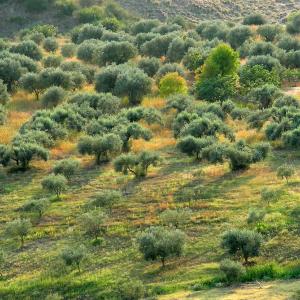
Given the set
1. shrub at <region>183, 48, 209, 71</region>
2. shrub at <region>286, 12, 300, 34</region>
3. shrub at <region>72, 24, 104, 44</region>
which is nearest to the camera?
shrub at <region>183, 48, 209, 71</region>

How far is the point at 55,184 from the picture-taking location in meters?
45.7

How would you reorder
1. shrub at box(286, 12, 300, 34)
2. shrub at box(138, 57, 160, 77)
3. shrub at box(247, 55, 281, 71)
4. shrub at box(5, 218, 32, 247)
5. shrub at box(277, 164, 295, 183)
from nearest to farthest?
shrub at box(5, 218, 32, 247), shrub at box(277, 164, 295, 183), shrub at box(247, 55, 281, 71), shrub at box(138, 57, 160, 77), shrub at box(286, 12, 300, 34)

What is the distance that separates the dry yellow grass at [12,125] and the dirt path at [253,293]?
110 ft

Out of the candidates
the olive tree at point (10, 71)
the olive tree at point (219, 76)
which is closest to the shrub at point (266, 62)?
the olive tree at point (219, 76)

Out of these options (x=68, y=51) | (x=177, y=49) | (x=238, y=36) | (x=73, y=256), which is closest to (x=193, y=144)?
(x=73, y=256)

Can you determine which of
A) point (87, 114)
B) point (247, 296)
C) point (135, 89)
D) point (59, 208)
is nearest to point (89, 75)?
point (135, 89)

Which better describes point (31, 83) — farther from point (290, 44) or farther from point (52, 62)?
point (290, 44)

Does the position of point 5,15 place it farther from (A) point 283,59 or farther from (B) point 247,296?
(B) point 247,296

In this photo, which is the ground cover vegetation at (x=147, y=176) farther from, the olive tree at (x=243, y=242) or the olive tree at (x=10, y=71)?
the olive tree at (x=10, y=71)

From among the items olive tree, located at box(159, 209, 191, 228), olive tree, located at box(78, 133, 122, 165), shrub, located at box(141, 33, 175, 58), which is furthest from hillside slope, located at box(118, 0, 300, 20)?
olive tree, located at box(159, 209, 191, 228)

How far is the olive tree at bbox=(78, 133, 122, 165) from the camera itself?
52.8 meters

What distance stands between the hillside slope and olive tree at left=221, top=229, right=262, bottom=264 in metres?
96.3

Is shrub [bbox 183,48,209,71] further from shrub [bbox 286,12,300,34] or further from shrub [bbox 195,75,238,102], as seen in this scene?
shrub [bbox 286,12,300,34]

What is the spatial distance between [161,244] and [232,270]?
4.62 meters
